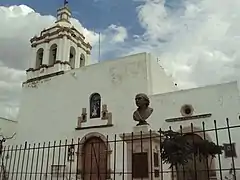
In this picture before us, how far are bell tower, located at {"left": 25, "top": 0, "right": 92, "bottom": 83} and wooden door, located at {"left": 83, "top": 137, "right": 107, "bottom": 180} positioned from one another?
443 centimetres

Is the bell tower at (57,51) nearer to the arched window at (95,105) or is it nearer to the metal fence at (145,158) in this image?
the arched window at (95,105)

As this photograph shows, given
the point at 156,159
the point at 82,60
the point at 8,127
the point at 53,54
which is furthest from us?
the point at 82,60

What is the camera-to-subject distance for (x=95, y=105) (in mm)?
12547

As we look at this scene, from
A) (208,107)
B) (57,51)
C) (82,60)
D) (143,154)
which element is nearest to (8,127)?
(57,51)

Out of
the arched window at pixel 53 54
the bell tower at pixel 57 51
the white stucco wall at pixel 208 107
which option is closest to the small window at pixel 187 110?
the white stucco wall at pixel 208 107

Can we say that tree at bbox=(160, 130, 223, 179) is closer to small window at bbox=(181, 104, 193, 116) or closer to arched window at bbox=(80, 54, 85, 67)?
small window at bbox=(181, 104, 193, 116)

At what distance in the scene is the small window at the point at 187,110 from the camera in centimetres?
997

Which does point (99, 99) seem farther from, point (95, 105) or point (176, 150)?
point (176, 150)

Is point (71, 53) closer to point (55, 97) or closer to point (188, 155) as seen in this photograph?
point (55, 97)

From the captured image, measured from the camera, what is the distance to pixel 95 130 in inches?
469

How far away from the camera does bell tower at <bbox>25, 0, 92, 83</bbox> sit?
15.0 m

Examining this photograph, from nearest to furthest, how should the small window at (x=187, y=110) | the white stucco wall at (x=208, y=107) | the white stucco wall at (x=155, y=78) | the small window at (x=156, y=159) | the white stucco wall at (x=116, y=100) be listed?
the small window at (x=156, y=159) < the white stucco wall at (x=208, y=107) < the white stucco wall at (x=116, y=100) < the small window at (x=187, y=110) < the white stucco wall at (x=155, y=78)

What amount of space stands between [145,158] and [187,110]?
4.91m

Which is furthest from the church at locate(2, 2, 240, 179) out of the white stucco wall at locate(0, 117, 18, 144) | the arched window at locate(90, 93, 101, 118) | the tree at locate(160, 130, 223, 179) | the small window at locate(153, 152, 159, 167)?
the tree at locate(160, 130, 223, 179)
